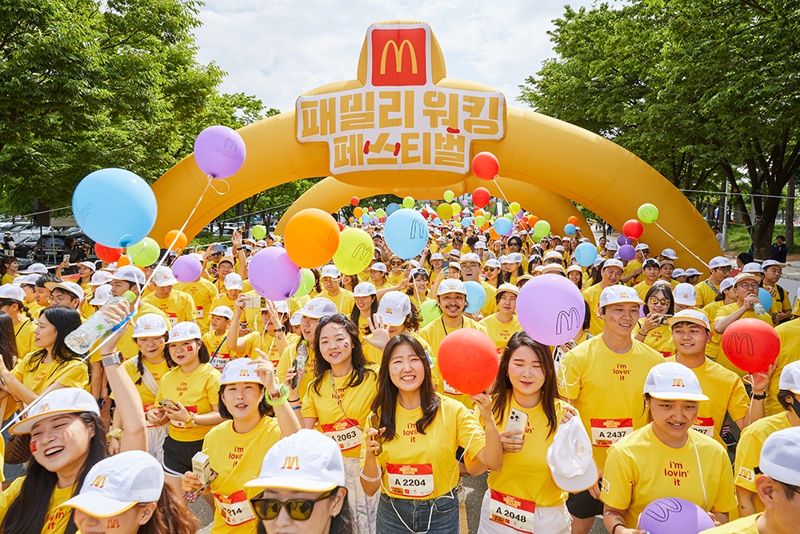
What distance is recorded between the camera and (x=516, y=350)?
10.3 feet

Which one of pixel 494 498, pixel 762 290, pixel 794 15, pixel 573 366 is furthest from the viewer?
pixel 794 15

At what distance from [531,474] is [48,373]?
11.4 feet

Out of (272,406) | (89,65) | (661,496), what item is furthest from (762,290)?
(89,65)

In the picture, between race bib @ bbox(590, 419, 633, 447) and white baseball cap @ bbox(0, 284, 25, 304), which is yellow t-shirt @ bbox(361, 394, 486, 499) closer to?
race bib @ bbox(590, 419, 633, 447)

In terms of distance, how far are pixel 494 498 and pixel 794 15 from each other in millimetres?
9691

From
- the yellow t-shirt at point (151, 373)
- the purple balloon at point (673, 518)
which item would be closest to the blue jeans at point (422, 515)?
the purple balloon at point (673, 518)

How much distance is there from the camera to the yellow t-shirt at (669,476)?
2668 mm

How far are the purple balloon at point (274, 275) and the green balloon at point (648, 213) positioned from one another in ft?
26.3

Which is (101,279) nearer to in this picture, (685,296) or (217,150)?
(217,150)

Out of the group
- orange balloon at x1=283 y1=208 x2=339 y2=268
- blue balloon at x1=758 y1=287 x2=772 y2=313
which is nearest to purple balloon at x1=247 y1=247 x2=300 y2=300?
orange balloon at x1=283 y1=208 x2=339 y2=268

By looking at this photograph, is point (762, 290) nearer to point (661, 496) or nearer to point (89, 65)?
point (661, 496)

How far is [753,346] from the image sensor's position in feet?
11.3

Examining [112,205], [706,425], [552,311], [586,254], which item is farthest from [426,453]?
[586,254]

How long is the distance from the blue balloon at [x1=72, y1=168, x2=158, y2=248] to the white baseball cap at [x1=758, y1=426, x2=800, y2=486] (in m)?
3.62
